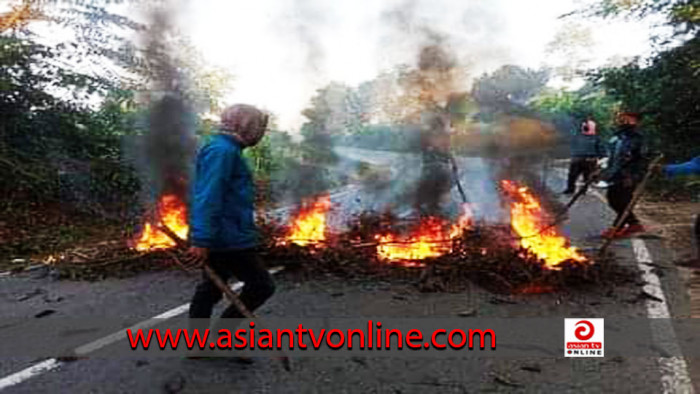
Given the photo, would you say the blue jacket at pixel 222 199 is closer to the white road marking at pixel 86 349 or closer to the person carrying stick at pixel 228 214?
the person carrying stick at pixel 228 214

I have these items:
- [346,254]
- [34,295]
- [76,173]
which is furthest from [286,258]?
[76,173]

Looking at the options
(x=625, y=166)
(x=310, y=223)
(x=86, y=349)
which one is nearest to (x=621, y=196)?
(x=625, y=166)

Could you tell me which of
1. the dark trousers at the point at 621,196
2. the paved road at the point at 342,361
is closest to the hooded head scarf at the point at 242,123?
the paved road at the point at 342,361

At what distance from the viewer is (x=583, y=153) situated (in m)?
14.2

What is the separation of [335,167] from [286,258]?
4349mm

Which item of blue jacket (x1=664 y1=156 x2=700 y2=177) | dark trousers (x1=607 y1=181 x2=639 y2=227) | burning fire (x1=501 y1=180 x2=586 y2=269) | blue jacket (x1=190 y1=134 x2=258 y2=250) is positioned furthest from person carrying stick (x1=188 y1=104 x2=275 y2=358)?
dark trousers (x1=607 y1=181 x2=639 y2=227)

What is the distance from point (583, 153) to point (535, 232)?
23.1 ft

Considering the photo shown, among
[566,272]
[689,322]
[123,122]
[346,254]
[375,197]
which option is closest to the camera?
[689,322]

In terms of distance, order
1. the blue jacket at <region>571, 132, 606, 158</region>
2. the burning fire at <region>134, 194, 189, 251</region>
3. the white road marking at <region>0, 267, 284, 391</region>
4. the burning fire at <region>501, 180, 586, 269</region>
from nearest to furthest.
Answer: the white road marking at <region>0, 267, 284, 391</region>
the burning fire at <region>501, 180, 586, 269</region>
the burning fire at <region>134, 194, 189, 251</region>
the blue jacket at <region>571, 132, 606, 158</region>

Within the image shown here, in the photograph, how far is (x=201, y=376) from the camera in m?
4.13

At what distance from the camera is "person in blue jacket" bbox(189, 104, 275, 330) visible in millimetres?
4156

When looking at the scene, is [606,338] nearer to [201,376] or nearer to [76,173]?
[201,376]

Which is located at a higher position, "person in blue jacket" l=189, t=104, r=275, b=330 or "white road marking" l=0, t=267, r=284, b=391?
"person in blue jacket" l=189, t=104, r=275, b=330

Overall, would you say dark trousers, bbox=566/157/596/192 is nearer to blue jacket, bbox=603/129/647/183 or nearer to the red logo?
blue jacket, bbox=603/129/647/183
